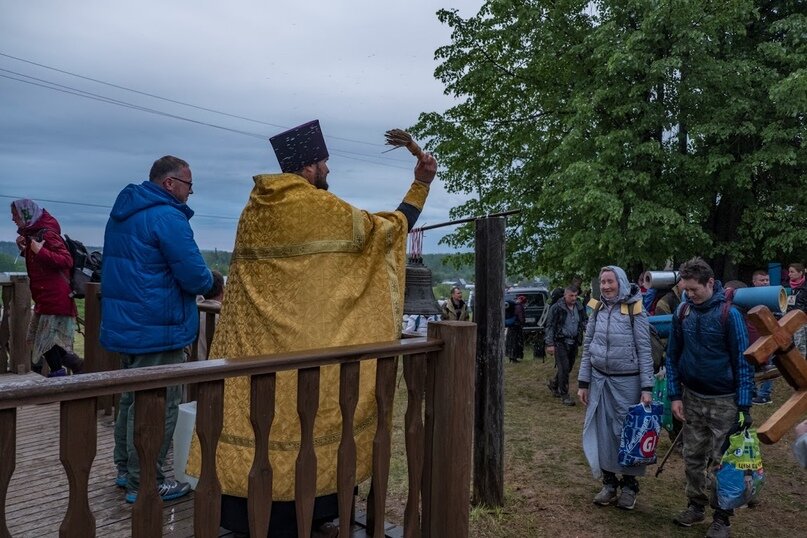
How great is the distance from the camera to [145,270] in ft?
10.3

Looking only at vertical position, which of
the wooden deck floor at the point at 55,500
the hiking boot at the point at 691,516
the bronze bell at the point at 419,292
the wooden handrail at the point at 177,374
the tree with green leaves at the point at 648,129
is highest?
the tree with green leaves at the point at 648,129

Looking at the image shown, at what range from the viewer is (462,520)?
8.78ft

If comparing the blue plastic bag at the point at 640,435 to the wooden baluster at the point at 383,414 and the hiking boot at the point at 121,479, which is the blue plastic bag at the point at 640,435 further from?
the hiking boot at the point at 121,479

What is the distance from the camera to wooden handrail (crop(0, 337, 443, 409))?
1.53 meters

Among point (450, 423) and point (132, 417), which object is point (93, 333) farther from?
point (450, 423)

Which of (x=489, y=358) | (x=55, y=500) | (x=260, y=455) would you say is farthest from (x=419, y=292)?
(x=55, y=500)

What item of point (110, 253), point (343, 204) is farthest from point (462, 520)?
point (110, 253)

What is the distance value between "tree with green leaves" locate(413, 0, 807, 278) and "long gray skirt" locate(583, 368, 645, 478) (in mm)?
6015

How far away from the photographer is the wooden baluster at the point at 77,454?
5.36ft

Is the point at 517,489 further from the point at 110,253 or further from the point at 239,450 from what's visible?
the point at 110,253

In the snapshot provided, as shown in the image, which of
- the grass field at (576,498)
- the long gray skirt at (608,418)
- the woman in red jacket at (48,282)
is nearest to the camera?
the grass field at (576,498)

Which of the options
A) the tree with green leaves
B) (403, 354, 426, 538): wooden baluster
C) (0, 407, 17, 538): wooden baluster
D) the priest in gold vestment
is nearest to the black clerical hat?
the priest in gold vestment

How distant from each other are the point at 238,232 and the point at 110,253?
102 centimetres

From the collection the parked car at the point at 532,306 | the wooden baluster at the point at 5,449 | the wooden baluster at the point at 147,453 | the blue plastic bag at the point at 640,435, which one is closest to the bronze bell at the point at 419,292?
the blue plastic bag at the point at 640,435
